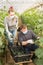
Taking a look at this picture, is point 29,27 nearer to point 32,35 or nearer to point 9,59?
point 32,35

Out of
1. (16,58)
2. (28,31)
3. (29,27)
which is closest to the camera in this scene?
(16,58)

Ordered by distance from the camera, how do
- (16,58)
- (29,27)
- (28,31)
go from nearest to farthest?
(16,58) < (28,31) < (29,27)

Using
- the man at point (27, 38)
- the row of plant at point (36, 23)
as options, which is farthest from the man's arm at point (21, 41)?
the row of plant at point (36, 23)

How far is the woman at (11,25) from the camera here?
A: 149 inches

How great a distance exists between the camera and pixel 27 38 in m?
3.79

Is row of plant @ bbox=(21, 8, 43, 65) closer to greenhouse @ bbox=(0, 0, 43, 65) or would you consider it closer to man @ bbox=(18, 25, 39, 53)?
greenhouse @ bbox=(0, 0, 43, 65)

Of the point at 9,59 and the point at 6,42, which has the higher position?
the point at 6,42

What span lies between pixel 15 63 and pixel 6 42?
41 centimetres

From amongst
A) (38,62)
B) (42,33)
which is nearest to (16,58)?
(38,62)

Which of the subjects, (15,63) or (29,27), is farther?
(29,27)

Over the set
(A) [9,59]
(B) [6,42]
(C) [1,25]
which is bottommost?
(A) [9,59]

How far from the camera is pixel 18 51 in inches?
149

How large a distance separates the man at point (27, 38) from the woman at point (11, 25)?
99mm

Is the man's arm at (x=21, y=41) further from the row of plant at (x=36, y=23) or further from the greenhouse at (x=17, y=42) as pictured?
the row of plant at (x=36, y=23)
